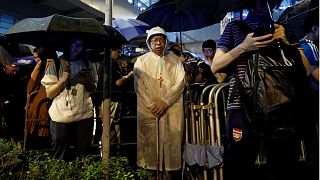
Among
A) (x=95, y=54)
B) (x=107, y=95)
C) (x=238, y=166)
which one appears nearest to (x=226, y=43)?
(x=238, y=166)

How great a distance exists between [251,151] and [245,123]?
0.24 m

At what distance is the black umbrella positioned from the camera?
21.1 ft

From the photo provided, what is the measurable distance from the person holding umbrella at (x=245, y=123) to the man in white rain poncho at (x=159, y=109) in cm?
178

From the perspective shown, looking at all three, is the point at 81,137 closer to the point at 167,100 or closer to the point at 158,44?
the point at 167,100

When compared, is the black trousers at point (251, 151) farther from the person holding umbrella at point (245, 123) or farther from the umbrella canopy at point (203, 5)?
the umbrella canopy at point (203, 5)

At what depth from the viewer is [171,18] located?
22.2 ft

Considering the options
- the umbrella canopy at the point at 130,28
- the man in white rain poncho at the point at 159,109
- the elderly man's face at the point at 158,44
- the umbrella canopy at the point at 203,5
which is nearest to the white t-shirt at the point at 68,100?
the man in white rain poncho at the point at 159,109

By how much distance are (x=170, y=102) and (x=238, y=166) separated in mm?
1963

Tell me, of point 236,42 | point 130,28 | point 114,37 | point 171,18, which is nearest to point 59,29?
point 114,37

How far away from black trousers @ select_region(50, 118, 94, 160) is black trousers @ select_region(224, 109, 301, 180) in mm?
2368

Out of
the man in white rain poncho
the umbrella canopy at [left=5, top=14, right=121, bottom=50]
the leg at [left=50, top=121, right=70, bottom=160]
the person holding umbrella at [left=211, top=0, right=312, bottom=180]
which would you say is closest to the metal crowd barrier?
the man in white rain poncho

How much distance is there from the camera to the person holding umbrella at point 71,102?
4.16m

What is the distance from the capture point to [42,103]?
17.3ft

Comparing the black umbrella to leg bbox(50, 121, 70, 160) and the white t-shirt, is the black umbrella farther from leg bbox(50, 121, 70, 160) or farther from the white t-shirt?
leg bbox(50, 121, 70, 160)
